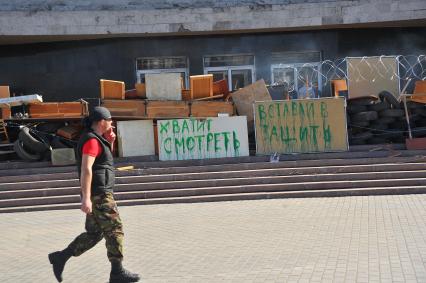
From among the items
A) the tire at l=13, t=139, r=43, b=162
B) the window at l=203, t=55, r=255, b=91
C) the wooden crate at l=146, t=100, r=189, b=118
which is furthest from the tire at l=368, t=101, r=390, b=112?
the tire at l=13, t=139, r=43, b=162

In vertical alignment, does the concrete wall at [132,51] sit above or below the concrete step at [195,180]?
above

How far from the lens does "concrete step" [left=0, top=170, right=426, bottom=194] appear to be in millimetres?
11430

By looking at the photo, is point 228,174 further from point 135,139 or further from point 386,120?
point 386,120

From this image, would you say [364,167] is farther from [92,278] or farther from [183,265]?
[92,278]

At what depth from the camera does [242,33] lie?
19.4m

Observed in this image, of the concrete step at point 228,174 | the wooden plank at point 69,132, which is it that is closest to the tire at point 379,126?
the concrete step at point 228,174

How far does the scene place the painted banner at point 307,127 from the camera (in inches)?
Result: 502

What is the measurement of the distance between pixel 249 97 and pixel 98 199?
8.86 meters

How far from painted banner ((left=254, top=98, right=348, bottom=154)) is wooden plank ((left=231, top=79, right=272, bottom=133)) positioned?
0.83 metres

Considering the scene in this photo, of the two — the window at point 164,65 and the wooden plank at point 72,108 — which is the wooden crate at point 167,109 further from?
the window at point 164,65

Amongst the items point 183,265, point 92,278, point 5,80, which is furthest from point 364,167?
point 5,80

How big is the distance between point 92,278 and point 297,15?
14.0 metres

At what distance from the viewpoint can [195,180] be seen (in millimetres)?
11953

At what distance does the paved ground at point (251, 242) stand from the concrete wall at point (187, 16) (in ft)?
29.7
